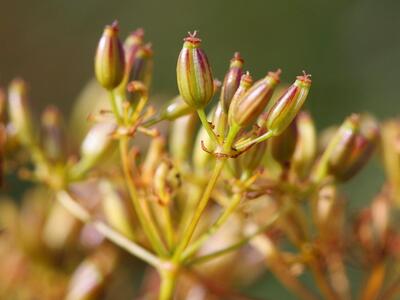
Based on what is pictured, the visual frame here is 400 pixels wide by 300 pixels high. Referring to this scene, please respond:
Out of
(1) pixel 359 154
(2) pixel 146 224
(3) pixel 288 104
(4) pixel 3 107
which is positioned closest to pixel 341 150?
(1) pixel 359 154

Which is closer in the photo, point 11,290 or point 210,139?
point 210,139

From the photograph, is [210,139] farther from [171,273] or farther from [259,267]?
[259,267]

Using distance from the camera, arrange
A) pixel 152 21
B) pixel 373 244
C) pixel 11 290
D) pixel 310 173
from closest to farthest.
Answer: pixel 310 173, pixel 373 244, pixel 11 290, pixel 152 21

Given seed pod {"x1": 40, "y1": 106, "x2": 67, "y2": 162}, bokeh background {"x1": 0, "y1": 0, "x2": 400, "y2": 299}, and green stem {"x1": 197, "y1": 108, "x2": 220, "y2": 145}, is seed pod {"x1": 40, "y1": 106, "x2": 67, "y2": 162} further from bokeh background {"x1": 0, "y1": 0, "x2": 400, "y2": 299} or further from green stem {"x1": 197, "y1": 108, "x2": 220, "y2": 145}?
bokeh background {"x1": 0, "y1": 0, "x2": 400, "y2": 299}

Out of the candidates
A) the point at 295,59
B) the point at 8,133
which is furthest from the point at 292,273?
the point at 295,59

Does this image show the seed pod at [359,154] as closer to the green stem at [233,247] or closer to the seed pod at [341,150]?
the seed pod at [341,150]

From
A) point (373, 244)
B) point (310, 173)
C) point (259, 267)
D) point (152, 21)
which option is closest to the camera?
point (310, 173)

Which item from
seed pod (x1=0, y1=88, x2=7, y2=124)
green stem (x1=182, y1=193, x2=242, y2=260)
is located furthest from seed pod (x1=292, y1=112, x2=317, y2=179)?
seed pod (x1=0, y1=88, x2=7, y2=124)

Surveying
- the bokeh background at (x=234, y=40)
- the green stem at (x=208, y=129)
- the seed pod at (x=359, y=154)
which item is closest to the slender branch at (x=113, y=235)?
the green stem at (x=208, y=129)
